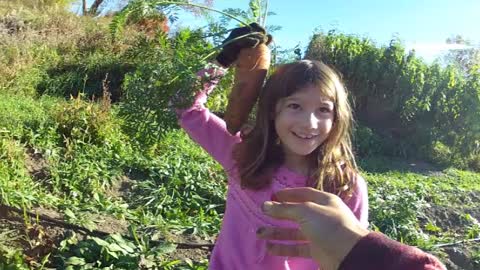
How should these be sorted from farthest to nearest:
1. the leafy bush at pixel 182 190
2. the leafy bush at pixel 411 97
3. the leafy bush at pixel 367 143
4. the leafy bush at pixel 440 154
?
the leafy bush at pixel 411 97 < the leafy bush at pixel 440 154 < the leafy bush at pixel 367 143 < the leafy bush at pixel 182 190

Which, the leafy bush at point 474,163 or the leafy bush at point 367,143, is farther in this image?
the leafy bush at point 474,163

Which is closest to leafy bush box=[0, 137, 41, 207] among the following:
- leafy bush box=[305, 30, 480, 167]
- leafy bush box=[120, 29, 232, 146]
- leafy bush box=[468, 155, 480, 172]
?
leafy bush box=[120, 29, 232, 146]

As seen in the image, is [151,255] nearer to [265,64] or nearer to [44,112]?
[265,64]

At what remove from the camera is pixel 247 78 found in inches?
71.3

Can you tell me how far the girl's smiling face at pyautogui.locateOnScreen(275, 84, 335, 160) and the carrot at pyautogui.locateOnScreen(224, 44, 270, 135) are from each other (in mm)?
106

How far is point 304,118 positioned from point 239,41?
326 mm

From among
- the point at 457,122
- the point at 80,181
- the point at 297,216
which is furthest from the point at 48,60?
the point at 297,216

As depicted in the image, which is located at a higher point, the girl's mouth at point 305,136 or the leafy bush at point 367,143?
the girl's mouth at point 305,136

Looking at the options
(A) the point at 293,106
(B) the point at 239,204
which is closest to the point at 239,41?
(A) the point at 293,106

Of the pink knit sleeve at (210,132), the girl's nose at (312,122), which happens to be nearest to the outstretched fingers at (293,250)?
the girl's nose at (312,122)

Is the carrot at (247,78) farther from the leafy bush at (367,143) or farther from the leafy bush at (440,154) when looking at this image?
the leafy bush at (440,154)

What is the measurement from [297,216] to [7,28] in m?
10.7

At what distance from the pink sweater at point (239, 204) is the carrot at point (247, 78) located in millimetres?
92

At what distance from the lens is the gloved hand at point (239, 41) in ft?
5.93
